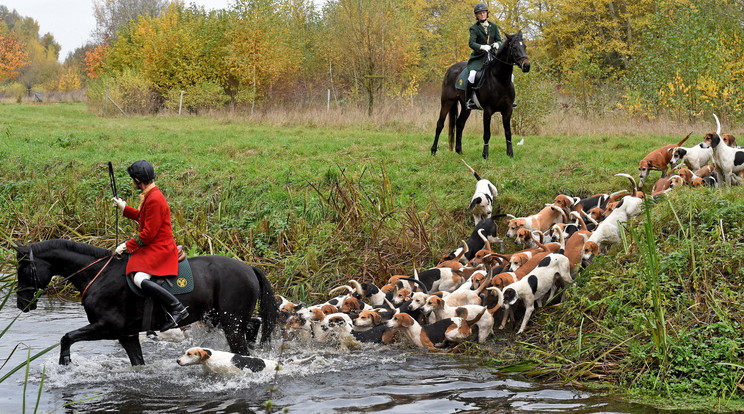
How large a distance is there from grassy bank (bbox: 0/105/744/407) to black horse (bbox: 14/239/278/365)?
131cm

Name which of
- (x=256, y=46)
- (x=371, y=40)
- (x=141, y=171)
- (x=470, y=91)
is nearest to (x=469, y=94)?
(x=470, y=91)

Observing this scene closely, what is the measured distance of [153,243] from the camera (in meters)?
6.84

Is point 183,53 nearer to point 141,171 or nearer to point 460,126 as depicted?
point 460,126

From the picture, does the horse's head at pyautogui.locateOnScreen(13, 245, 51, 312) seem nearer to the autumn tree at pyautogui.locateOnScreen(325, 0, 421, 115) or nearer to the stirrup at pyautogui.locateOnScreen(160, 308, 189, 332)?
the stirrup at pyautogui.locateOnScreen(160, 308, 189, 332)

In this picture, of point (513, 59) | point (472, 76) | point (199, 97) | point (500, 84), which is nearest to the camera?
point (513, 59)

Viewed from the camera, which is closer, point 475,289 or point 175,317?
point 175,317

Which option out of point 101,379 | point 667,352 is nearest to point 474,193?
point 667,352

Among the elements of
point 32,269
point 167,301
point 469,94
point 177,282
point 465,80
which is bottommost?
point 167,301

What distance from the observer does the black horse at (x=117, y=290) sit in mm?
6805

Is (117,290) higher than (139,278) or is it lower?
lower

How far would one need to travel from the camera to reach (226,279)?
7109mm

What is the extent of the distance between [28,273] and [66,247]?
41cm

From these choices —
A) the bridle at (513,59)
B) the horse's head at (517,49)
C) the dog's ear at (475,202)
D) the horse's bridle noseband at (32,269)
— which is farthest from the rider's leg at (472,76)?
the horse's bridle noseband at (32,269)

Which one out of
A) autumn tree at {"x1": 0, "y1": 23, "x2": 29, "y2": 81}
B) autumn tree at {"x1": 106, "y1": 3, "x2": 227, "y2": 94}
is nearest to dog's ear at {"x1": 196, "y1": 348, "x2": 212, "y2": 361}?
autumn tree at {"x1": 106, "y1": 3, "x2": 227, "y2": 94}
